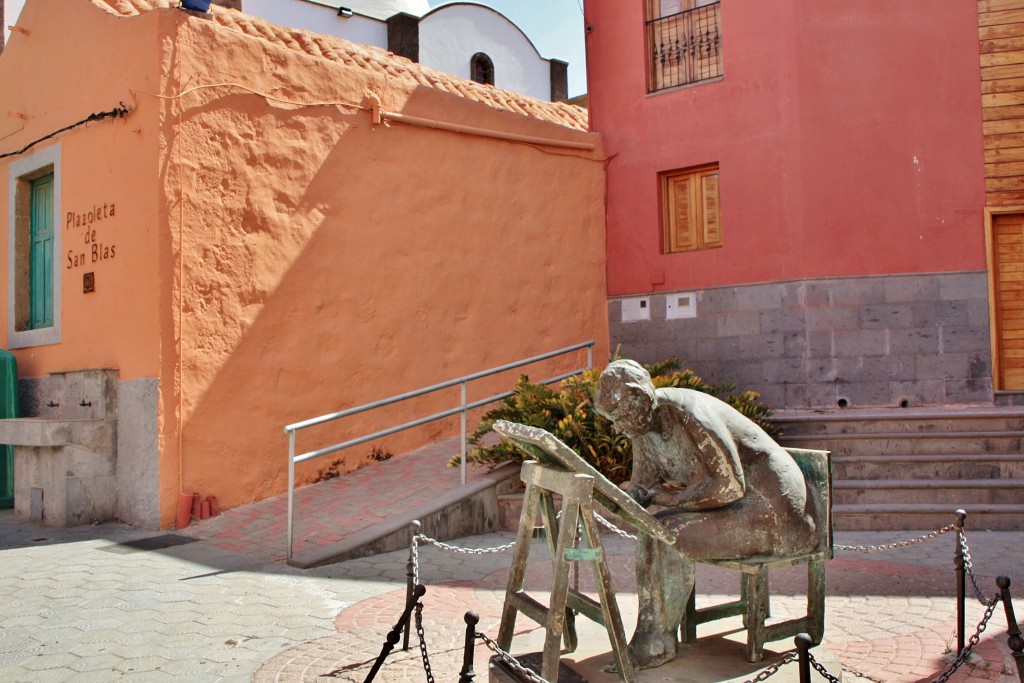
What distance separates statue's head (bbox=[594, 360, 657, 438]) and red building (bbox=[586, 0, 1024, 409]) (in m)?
6.79

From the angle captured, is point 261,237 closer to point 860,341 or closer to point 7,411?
point 7,411

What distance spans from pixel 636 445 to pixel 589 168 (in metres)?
8.18

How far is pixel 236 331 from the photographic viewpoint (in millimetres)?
8453

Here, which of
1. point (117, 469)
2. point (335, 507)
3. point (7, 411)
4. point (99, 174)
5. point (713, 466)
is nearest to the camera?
point (713, 466)

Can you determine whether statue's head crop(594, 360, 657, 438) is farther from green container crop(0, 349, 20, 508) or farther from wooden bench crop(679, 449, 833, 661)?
green container crop(0, 349, 20, 508)

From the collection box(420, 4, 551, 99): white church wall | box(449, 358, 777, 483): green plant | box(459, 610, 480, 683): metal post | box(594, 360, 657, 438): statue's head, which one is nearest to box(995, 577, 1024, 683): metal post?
box(594, 360, 657, 438): statue's head

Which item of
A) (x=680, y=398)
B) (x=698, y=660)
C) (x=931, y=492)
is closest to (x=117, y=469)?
(x=698, y=660)

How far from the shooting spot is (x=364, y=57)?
9914 millimetres

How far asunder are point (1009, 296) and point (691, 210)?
3.70 m

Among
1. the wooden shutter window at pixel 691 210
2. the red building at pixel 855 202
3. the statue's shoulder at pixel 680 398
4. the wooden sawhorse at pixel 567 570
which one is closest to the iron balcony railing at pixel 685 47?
the red building at pixel 855 202

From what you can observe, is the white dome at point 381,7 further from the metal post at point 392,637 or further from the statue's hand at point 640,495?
the metal post at point 392,637

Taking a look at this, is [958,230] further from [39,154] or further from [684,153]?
[39,154]

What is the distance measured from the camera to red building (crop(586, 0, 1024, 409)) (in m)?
9.90

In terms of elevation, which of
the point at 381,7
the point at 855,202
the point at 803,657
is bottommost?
the point at 803,657
